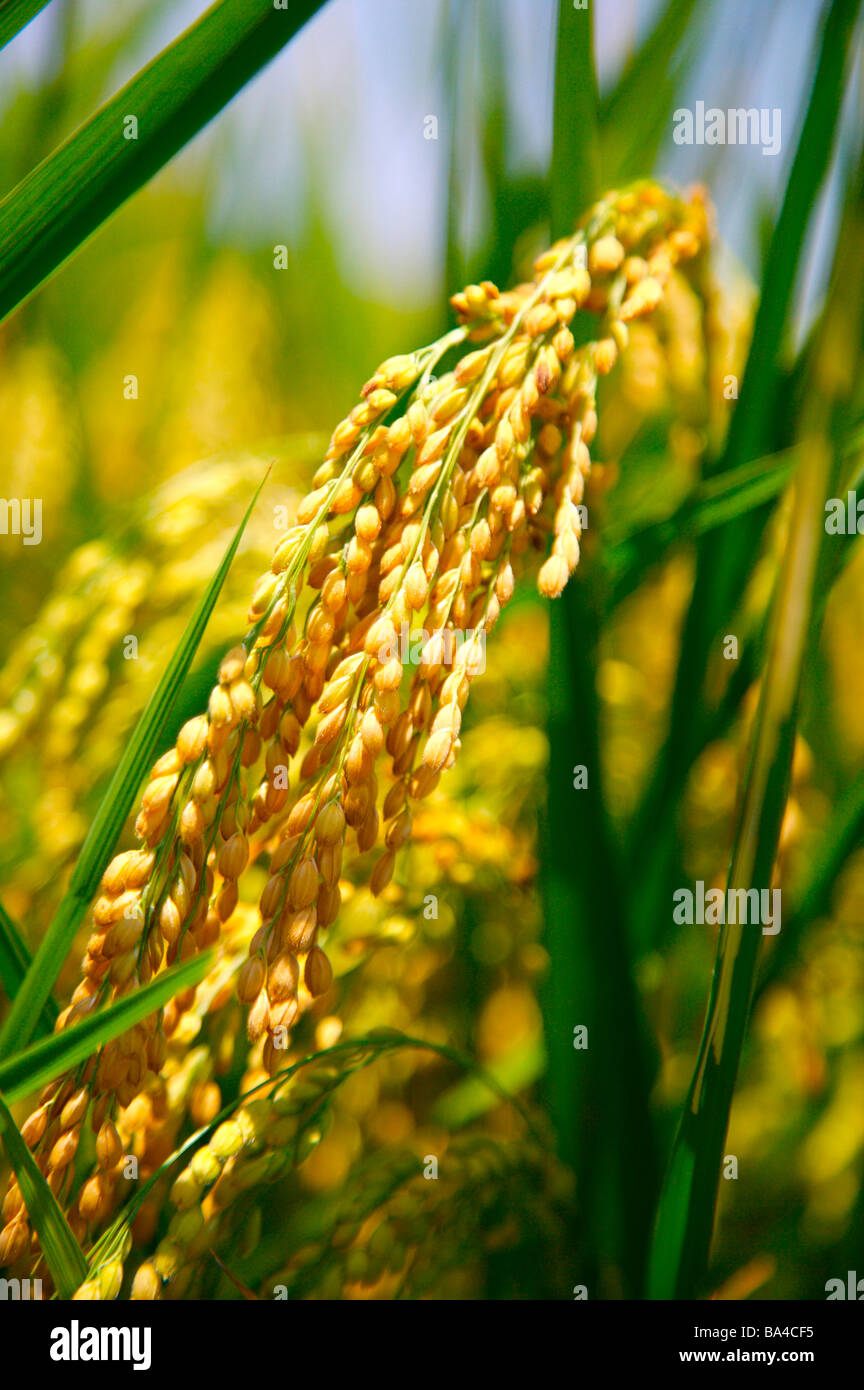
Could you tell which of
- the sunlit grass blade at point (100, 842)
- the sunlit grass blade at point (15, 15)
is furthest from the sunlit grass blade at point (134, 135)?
the sunlit grass blade at point (100, 842)

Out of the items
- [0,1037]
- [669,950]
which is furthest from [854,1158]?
[0,1037]

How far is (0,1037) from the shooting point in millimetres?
501

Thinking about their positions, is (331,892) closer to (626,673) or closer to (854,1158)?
(626,673)

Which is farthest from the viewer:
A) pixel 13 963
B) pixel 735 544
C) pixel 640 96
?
pixel 640 96

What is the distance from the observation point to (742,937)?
0.48 m

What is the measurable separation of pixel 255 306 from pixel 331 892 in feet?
4.06

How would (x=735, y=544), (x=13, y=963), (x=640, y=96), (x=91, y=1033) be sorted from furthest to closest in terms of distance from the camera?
(x=640, y=96) → (x=735, y=544) → (x=13, y=963) → (x=91, y=1033)

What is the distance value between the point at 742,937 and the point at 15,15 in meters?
0.66

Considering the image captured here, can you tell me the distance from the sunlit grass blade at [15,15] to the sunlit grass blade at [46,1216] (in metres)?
0.56

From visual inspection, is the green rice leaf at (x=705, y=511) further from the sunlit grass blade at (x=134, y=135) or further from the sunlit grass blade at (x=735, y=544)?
the sunlit grass blade at (x=134, y=135)

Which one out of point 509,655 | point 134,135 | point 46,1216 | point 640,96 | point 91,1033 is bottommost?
point 46,1216

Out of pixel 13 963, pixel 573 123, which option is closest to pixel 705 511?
pixel 573 123

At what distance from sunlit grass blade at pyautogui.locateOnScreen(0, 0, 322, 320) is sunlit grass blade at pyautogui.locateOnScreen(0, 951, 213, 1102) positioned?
383 mm

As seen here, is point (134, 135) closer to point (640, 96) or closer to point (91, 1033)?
point (91, 1033)
